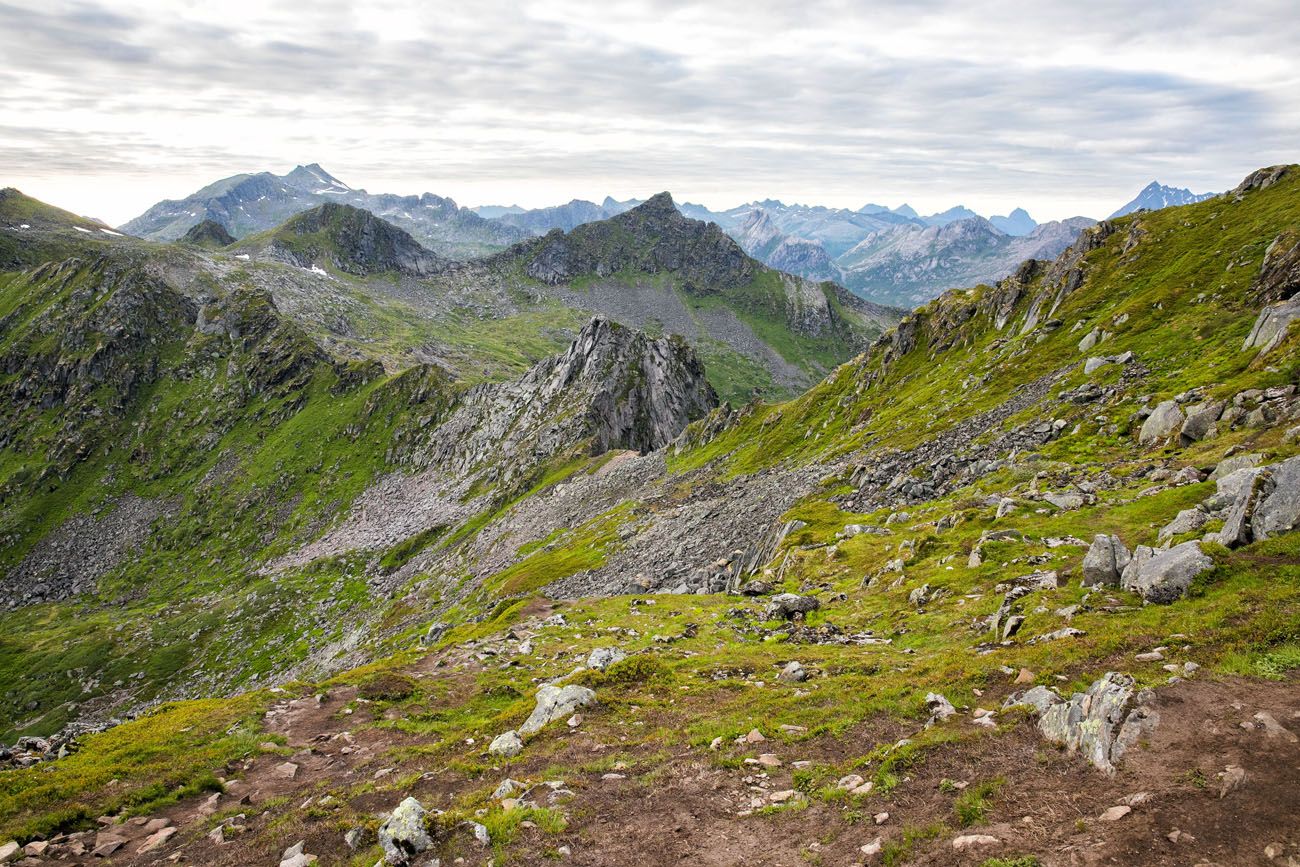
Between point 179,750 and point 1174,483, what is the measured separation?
46948 mm

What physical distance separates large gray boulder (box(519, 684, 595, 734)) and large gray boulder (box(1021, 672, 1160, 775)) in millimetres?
15951

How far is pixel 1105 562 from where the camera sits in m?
24.2

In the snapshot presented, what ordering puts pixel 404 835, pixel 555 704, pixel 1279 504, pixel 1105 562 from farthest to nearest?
pixel 555 704 < pixel 1105 562 < pixel 1279 504 < pixel 404 835

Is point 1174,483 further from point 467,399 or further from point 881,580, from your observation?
point 467,399

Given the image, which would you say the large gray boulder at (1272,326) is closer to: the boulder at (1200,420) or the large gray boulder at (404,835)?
Answer: the boulder at (1200,420)

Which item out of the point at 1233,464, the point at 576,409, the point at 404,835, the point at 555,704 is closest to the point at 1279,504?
the point at 1233,464

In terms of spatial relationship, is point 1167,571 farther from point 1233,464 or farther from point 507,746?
point 507,746

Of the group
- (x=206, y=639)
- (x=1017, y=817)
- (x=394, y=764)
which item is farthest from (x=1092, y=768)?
(x=206, y=639)

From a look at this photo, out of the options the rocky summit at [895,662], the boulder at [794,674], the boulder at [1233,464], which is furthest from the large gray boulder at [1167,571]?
the boulder at [794,674]

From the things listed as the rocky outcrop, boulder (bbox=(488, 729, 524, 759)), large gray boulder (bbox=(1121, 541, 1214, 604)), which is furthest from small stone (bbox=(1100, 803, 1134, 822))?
the rocky outcrop

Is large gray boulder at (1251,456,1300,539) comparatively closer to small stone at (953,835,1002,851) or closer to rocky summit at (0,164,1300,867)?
rocky summit at (0,164,1300,867)

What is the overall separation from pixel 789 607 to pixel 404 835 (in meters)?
25.8

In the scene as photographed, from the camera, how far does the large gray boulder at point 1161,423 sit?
40.1 metres

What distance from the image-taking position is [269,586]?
13112 centimetres
